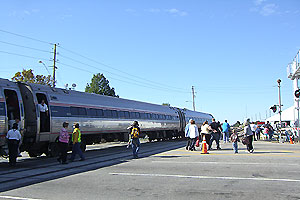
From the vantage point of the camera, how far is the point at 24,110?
1402cm

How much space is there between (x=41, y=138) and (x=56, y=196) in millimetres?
7947

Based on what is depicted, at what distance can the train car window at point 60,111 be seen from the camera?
15194 millimetres

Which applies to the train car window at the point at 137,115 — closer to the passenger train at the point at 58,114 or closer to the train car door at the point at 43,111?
the passenger train at the point at 58,114

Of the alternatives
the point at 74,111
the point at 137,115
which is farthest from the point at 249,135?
the point at 137,115

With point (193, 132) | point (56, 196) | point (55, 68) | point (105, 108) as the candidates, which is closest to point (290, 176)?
point (56, 196)

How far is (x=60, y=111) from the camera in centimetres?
1570

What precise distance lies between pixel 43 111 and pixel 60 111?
1427 mm

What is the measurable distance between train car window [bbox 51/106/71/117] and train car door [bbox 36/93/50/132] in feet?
0.99

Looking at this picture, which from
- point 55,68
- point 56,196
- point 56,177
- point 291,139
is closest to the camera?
point 56,196

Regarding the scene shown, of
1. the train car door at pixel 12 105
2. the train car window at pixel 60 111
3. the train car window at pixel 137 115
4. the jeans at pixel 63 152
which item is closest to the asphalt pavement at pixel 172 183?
the jeans at pixel 63 152

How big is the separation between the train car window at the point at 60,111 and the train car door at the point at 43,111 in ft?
0.99

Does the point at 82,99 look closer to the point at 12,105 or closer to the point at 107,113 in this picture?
the point at 107,113

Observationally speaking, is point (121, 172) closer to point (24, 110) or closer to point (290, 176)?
point (290, 176)

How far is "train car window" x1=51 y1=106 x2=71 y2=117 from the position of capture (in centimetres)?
1519
